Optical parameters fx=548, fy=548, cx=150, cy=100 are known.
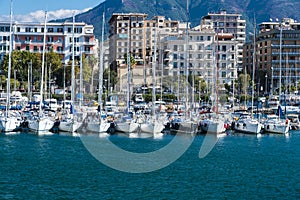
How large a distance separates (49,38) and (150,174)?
6700 cm

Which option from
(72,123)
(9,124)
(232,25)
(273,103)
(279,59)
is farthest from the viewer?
(232,25)

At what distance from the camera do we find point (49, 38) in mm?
Answer: 92938

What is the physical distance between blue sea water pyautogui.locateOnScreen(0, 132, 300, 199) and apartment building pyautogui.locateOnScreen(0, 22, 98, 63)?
51050 millimetres

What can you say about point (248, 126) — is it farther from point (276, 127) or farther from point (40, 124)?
point (40, 124)

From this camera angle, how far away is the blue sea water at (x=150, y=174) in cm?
2523

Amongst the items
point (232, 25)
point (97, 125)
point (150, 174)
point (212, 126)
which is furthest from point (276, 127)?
point (232, 25)

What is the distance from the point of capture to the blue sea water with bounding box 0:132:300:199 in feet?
82.8

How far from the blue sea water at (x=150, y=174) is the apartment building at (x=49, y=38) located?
5105 cm

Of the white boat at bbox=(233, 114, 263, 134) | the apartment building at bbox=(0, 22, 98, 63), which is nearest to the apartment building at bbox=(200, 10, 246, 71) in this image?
the apartment building at bbox=(0, 22, 98, 63)

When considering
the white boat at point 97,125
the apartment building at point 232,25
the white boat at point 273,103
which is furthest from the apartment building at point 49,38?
the white boat at point 97,125

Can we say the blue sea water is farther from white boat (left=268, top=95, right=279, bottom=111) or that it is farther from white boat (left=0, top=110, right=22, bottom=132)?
white boat (left=268, top=95, right=279, bottom=111)

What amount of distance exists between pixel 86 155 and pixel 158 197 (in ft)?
42.4

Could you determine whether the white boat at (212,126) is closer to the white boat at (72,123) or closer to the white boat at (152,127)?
the white boat at (152,127)

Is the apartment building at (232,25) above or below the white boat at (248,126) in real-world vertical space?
above
